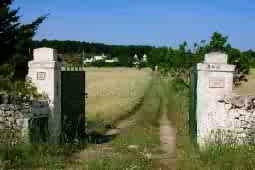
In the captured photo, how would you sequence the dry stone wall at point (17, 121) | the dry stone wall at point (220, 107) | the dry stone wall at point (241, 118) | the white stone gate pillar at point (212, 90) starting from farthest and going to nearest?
the white stone gate pillar at point (212, 90)
the dry stone wall at point (17, 121)
the dry stone wall at point (220, 107)
the dry stone wall at point (241, 118)

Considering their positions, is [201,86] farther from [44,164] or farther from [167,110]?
[167,110]

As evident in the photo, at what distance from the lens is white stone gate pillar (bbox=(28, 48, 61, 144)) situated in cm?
1359

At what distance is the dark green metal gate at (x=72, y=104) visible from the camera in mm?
14445

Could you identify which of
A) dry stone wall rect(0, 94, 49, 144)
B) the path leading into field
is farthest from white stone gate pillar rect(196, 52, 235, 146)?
dry stone wall rect(0, 94, 49, 144)

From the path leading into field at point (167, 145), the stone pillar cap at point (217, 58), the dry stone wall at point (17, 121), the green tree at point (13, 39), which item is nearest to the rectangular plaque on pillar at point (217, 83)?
the stone pillar cap at point (217, 58)

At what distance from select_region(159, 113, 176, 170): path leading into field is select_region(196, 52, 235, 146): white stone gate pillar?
89 centimetres

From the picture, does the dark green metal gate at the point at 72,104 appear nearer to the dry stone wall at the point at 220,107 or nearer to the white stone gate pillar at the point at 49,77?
the white stone gate pillar at the point at 49,77

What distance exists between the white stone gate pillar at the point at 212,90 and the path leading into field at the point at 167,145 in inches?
35.2

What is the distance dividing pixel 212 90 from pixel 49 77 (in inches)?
162

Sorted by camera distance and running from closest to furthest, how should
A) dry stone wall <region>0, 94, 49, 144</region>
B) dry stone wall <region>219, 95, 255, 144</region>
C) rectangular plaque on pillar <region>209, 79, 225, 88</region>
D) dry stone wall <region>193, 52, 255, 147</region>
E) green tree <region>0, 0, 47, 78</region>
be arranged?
dry stone wall <region>219, 95, 255, 144</region> < dry stone wall <region>193, 52, 255, 147</region> < dry stone wall <region>0, 94, 49, 144</region> < rectangular plaque on pillar <region>209, 79, 225, 88</region> < green tree <region>0, 0, 47, 78</region>

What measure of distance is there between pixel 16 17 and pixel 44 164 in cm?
1146

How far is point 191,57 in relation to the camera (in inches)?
1204

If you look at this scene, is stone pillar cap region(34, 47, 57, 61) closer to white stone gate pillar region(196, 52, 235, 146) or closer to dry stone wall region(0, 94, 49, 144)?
dry stone wall region(0, 94, 49, 144)

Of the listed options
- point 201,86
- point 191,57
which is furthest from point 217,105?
point 191,57
